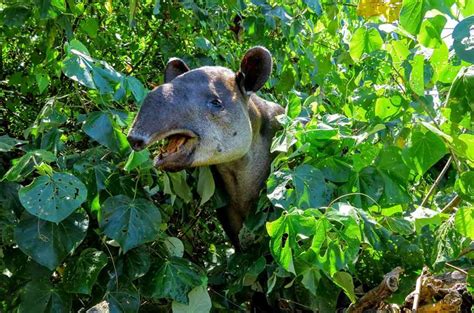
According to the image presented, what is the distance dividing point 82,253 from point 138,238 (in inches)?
10.4

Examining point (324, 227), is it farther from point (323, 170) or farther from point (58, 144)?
point (58, 144)

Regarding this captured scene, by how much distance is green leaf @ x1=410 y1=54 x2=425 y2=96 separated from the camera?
7.73ft

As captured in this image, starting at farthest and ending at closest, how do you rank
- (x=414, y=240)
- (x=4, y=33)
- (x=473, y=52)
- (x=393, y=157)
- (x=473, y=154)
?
1. (x=4, y=33)
2. (x=414, y=240)
3. (x=393, y=157)
4. (x=473, y=154)
5. (x=473, y=52)

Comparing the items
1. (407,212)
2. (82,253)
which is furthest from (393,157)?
(82,253)

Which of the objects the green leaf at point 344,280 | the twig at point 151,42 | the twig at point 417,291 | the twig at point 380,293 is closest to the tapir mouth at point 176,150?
the green leaf at point 344,280

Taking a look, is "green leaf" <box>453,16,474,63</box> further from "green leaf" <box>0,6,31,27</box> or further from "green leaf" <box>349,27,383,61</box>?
"green leaf" <box>0,6,31,27</box>

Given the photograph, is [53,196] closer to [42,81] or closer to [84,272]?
[84,272]

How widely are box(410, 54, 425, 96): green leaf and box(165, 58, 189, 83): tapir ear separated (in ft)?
4.55

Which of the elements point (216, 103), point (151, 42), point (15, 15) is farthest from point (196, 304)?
point (151, 42)

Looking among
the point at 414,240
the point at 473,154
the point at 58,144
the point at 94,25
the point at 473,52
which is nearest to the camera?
the point at 473,52

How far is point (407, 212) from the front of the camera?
10.5 ft

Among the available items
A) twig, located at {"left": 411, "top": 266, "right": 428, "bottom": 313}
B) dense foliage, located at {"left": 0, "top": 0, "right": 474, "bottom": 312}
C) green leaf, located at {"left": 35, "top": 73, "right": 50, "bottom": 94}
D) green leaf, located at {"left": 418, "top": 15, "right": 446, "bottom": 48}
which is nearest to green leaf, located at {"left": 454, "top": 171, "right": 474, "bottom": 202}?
dense foliage, located at {"left": 0, "top": 0, "right": 474, "bottom": 312}

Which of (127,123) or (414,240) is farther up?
(127,123)

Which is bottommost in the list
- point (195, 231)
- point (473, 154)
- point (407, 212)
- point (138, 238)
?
point (195, 231)
